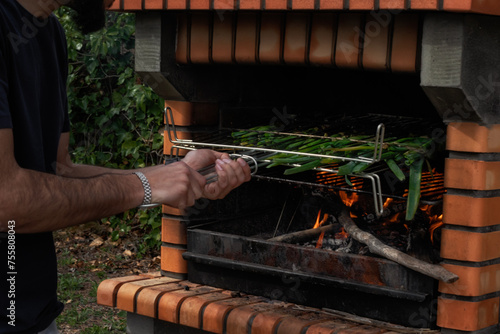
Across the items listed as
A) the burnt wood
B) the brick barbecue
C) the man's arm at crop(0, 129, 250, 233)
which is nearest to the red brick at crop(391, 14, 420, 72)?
the brick barbecue

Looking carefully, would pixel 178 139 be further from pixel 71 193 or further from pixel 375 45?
pixel 71 193

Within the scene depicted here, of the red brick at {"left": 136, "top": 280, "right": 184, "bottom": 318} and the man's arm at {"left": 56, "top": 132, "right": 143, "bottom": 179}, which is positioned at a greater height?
the man's arm at {"left": 56, "top": 132, "right": 143, "bottom": 179}

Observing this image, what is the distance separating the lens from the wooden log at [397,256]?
2.79 m

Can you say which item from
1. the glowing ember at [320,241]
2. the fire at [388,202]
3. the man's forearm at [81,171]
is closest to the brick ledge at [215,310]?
the glowing ember at [320,241]

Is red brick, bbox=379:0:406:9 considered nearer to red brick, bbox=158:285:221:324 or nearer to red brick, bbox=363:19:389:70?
red brick, bbox=363:19:389:70

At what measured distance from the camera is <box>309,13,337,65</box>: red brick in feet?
9.87

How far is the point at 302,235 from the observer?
134 inches

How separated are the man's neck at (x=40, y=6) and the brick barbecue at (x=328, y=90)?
1037 mm

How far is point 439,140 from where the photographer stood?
3.01m

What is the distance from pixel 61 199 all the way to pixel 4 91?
0.99 ft

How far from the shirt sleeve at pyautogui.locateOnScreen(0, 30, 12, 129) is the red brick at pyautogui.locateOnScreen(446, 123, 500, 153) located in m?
1.56

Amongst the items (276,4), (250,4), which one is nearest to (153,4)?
(250,4)

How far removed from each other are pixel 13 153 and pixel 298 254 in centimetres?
152

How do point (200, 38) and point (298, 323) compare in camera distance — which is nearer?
point (298, 323)
